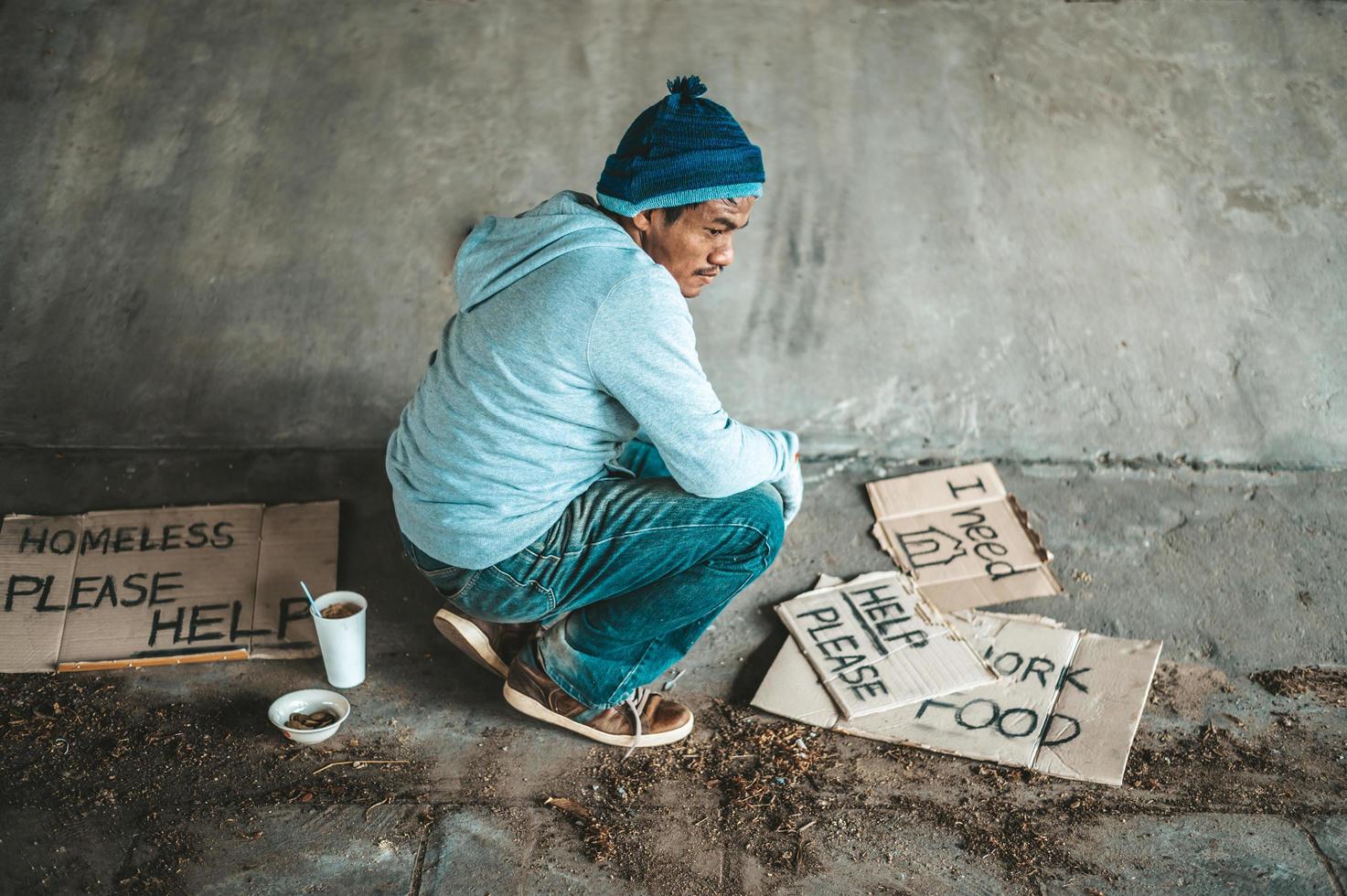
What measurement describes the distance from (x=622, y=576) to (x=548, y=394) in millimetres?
438

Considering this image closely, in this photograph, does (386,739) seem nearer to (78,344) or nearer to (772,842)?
(772,842)

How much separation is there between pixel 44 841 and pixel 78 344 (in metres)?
1.58

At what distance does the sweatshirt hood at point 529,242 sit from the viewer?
169cm

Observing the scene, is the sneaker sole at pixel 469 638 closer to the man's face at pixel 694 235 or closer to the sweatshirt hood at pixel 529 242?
the sweatshirt hood at pixel 529 242

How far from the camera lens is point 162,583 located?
247 centimetres

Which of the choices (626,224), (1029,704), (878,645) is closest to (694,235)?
(626,224)

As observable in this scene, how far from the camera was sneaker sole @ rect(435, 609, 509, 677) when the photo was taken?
212cm

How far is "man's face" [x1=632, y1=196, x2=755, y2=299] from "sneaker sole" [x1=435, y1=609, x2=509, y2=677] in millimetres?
871

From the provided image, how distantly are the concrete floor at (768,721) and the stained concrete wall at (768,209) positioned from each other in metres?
0.20

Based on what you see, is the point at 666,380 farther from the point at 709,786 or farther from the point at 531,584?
the point at 709,786

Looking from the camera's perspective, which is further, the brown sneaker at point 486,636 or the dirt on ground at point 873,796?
the brown sneaker at point 486,636

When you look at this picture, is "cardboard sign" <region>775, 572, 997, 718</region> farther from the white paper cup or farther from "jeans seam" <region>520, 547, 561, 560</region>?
the white paper cup

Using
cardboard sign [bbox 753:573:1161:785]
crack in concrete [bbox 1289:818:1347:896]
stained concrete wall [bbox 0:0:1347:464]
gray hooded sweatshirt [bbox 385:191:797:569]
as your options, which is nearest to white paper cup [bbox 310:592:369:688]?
gray hooded sweatshirt [bbox 385:191:797:569]

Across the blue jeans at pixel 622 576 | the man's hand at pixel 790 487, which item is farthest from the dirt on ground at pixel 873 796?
the man's hand at pixel 790 487
